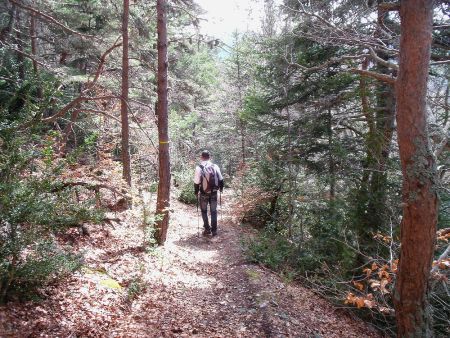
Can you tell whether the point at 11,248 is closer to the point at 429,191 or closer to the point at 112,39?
the point at 429,191

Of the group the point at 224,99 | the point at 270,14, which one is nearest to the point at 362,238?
the point at 270,14

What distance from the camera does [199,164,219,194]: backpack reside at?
9820 millimetres

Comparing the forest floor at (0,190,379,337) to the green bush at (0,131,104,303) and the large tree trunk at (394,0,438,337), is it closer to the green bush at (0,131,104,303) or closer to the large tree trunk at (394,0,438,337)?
the green bush at (0,131,104,303)

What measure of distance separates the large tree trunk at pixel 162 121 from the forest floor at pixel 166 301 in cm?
91

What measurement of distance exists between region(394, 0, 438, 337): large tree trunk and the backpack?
22.2 ft

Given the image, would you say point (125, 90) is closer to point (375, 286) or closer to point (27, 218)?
point (27, 218)

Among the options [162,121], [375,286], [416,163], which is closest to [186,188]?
[162,121]

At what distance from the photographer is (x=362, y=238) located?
7.74 meters

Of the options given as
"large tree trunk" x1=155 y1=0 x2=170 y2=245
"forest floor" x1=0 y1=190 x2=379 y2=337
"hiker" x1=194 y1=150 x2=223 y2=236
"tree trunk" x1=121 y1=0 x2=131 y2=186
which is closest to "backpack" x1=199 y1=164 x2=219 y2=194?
"hiker" x1=194 y1=150 x2=223 y2=236

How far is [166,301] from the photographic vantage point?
5703 mm

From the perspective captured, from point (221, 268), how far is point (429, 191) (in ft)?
18.0

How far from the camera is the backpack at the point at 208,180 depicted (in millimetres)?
9820

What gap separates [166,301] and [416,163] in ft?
14.5

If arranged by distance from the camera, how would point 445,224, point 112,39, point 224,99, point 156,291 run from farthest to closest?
point 224,99 < point 112,39 < point 445,224 < point 156,291
